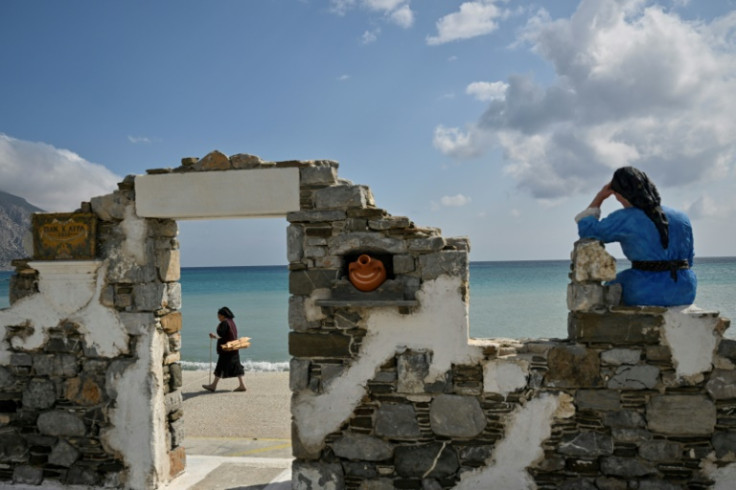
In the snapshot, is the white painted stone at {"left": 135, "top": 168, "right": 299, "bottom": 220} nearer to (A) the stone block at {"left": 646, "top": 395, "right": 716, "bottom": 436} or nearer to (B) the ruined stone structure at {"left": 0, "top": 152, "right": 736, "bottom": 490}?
(B) the ruined stone structure at {"left": 0, "top": 152, "right": 736, "bottom": 490}

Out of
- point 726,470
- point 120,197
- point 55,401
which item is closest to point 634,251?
point 726,470

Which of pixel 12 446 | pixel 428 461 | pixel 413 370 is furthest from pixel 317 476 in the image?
pixel 12 446

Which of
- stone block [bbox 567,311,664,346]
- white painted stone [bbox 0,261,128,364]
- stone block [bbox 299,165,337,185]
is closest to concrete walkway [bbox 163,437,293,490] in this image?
white painted stone [bbox 0,261,128,364]

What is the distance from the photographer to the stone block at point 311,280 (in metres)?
4.34

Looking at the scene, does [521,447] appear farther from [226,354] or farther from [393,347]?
[226,354]

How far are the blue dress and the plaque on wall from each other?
4189mm

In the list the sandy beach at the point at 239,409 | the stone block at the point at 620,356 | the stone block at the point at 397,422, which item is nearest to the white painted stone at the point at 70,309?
the stone block at the point at 397,422

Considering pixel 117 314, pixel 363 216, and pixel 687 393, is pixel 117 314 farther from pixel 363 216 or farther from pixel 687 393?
pixel 687 393

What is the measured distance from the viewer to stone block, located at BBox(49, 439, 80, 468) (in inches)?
193

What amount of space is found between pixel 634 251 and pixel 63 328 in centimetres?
490

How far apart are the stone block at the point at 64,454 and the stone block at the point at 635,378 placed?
465cm

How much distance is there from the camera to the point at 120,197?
477 centimetres

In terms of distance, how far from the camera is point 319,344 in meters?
4.36

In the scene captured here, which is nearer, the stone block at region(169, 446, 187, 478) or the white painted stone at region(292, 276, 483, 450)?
the white painted stone at region(292, 276, 483, 450)
